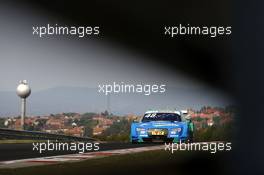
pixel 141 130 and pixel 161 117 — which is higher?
pixel 161 117

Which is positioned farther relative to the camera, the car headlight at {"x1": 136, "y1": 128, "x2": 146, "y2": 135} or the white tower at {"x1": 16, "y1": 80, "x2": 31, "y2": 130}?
the car headlight at {"x1": 136, "y1": 128, "x2": 146, "y2": 135}

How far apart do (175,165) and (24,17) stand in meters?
1.62

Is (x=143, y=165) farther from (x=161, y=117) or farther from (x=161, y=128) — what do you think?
(x=161, y=117)

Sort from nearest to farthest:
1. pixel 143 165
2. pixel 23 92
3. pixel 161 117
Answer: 1. pixel 23 92
2. pixel 161 117
3. pixel 143 165

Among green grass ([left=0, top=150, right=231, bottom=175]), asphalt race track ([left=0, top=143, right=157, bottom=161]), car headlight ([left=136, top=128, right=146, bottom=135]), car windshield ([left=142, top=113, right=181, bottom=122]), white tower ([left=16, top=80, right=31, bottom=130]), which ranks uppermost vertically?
white tower ([left=16, top=80, right=31, bottom=130])

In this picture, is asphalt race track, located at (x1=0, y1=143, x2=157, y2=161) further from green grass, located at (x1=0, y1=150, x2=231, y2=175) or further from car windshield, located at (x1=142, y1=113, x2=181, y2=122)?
car windshield, located at (x1=142, y1=113, x2=181, y2=122)

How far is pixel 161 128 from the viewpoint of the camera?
3.65m

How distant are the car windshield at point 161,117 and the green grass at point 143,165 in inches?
10.1

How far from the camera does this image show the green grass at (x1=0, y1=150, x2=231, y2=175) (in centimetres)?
342

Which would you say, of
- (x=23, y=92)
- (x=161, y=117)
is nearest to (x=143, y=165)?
(x=161, y=117)

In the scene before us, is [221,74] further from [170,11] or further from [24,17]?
[24,17]

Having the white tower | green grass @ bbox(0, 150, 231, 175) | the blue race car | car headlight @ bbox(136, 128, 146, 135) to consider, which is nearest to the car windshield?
the blue race car

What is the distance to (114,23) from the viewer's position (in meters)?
3.54

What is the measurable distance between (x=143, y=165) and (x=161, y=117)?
435mm
